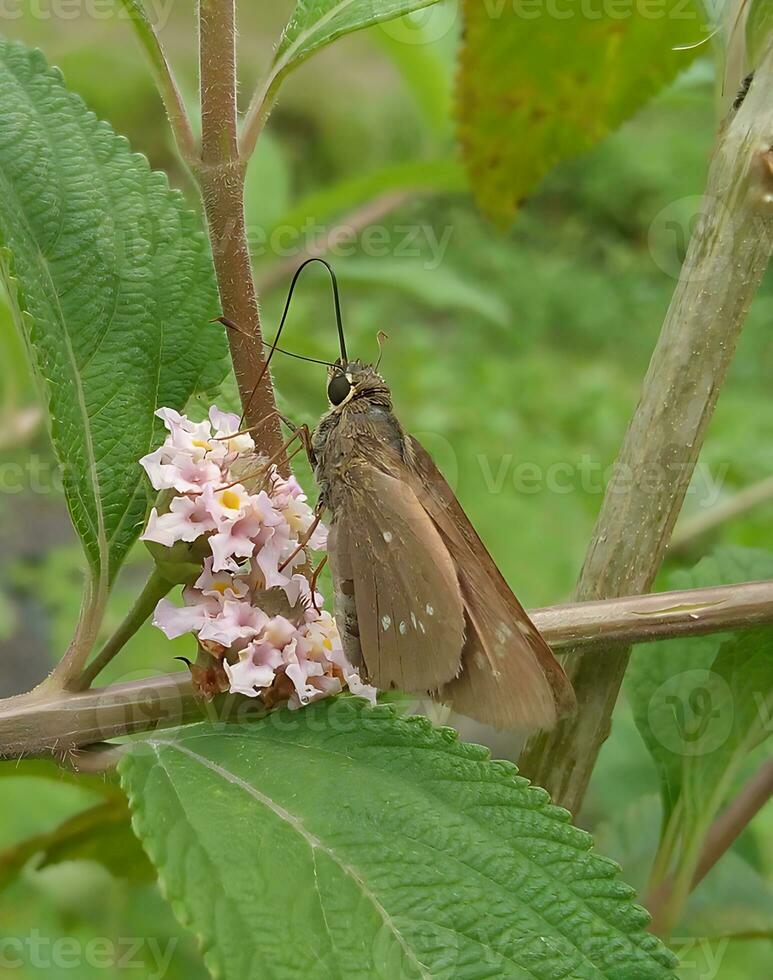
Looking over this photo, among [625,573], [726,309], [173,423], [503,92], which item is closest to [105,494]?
[173,423]

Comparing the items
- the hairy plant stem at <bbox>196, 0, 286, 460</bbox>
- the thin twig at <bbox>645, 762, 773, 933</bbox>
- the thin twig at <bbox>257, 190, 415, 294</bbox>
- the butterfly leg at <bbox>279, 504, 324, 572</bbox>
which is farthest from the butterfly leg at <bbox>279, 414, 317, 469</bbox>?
the thin twig at <bbox>257, 190, 415, 294</bbox>

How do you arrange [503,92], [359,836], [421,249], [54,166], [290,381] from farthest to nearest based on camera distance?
[421,249] < [290,381] < [503,92] < [54,166] < [359,836]

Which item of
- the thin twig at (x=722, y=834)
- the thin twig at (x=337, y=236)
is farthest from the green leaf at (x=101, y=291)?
the thin twig at (x=337, y=236)

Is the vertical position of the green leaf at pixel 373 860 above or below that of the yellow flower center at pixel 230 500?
below

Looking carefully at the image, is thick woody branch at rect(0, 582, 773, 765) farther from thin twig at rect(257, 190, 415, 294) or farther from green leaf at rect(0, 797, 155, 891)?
thin twig at rect(257, 190, 415, 294)

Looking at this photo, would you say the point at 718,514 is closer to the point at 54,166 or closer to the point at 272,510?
the point at 272,510

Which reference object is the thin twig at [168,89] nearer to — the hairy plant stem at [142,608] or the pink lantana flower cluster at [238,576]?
the pink lantana flower cluster at [238,576]
